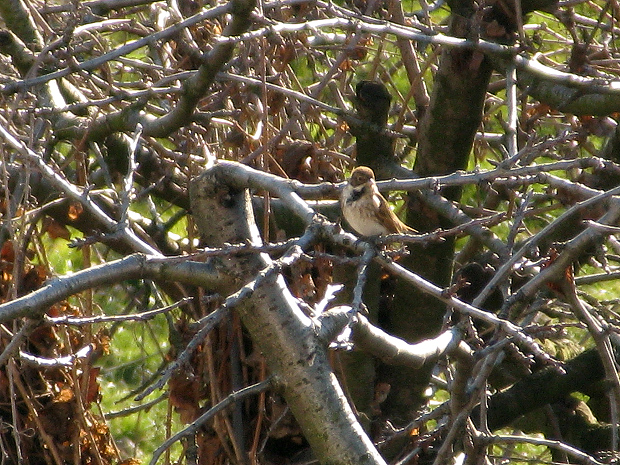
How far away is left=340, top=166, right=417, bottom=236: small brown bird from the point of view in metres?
3.54

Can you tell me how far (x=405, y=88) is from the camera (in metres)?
6.28

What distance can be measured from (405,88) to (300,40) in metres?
2.43

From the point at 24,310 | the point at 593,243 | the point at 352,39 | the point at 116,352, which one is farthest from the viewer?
the point at 116,352

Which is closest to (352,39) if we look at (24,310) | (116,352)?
(24,310)

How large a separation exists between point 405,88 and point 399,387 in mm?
2864

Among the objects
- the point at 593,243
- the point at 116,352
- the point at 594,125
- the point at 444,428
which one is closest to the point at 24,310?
the point at 444,428

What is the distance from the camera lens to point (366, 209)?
3.71 meters

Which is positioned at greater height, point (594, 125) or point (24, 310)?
point (594, 125)

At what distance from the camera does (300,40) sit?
3.96 metres

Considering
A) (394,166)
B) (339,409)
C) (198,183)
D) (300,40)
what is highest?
(300,40)

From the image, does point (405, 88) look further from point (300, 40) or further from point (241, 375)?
point (241, 375)

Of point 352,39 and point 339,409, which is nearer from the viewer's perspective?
point 339,409

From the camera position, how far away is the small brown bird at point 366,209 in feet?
11.6

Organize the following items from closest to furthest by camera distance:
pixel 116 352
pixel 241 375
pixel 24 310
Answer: pixel 24 310, pixel 241 375, pixel 116 352
